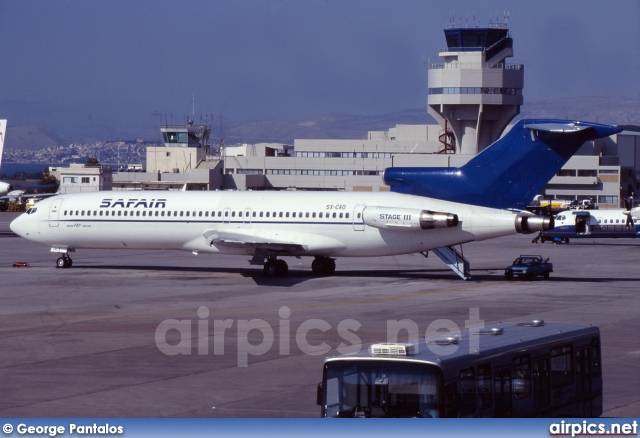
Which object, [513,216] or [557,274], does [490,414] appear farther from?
[557,274]

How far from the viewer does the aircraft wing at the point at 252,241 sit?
45312 mm

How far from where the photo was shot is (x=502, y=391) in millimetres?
15664

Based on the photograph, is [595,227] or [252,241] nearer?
[252,241]

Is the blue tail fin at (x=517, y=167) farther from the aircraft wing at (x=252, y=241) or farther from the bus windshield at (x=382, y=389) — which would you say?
the bus windshield at (x=382, y=389)

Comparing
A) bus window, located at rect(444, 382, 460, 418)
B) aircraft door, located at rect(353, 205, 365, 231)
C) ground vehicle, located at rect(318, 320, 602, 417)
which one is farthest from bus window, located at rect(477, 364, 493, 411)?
aircraft door, located at rect(353, 205, 365, 231)

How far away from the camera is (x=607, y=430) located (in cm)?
1127

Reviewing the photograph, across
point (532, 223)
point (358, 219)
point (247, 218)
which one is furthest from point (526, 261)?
point (247, 218)

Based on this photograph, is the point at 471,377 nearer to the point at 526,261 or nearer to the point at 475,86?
the point at 526,261

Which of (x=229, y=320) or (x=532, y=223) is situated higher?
(x=532, y=223)

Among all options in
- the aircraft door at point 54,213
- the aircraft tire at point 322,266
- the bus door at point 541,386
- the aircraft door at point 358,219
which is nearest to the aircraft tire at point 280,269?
the aircraft tire at point 322,266

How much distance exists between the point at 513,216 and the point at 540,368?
2770 cm

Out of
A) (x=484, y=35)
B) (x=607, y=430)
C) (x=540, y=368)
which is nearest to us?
(x=607, y=430)

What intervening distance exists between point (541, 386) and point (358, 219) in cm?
2966

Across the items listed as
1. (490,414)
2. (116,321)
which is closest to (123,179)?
(116,321)
